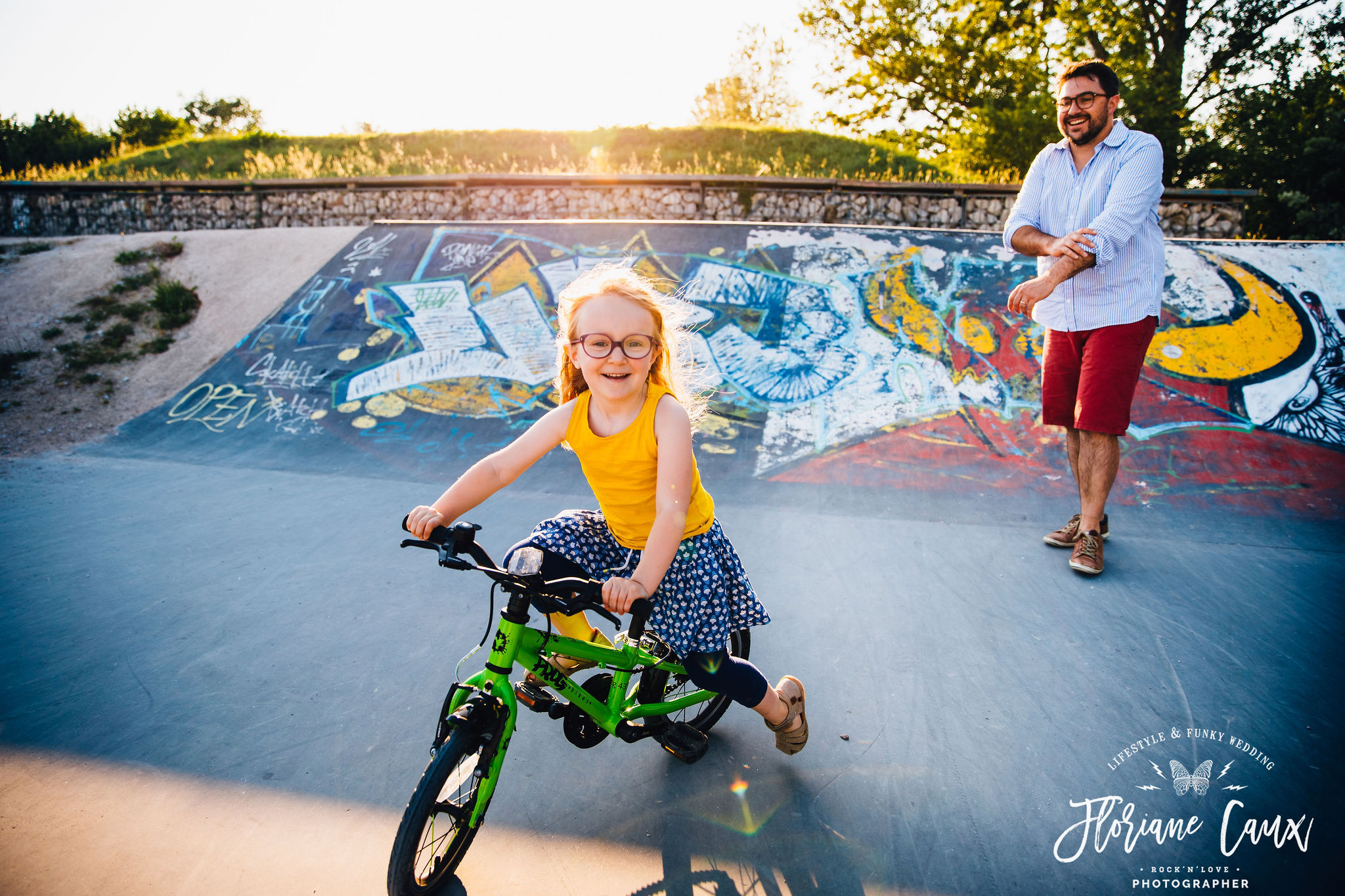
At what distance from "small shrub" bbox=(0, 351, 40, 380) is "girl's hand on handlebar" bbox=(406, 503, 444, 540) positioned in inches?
323

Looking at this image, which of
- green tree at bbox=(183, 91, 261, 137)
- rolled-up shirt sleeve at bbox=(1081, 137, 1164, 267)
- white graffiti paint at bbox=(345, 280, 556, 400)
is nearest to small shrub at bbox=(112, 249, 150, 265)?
white graffiti paint at bbox=(345, 280, 556, 400)

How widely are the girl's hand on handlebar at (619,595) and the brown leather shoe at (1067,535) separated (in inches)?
119

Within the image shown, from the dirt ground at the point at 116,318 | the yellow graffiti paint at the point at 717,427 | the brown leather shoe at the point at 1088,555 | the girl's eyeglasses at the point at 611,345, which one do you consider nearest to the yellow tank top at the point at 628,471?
the girl's eyeglasses at the point at 611,345

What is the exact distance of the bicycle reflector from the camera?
1633 millimetres

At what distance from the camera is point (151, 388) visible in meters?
6.65

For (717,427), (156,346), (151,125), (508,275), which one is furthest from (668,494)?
(151,125)

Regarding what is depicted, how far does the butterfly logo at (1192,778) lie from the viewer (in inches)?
73.6

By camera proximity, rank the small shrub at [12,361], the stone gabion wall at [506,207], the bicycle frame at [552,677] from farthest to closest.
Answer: the stone gabion wall at [506,207] → the small shrub at [12,361] → the bicycle frame at [552,677]

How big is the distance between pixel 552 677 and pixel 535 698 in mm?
101

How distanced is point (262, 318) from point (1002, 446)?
792 centimetres

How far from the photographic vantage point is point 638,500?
189 cm

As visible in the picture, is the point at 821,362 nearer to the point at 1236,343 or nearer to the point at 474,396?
the point at 474,396

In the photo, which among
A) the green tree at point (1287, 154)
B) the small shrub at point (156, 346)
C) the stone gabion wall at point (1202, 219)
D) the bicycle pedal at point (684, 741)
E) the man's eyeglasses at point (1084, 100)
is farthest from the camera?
the green tree at point (1287, 154)

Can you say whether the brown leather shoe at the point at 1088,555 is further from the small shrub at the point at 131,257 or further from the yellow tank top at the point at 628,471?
the small shrub at the point at 131,257
